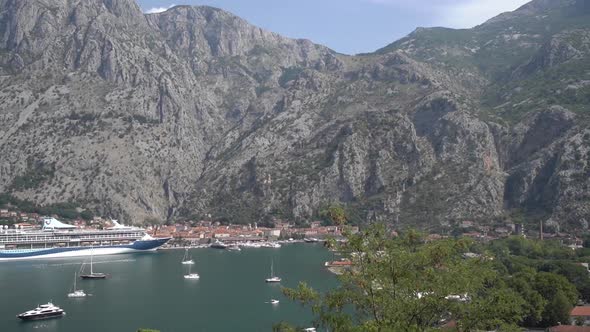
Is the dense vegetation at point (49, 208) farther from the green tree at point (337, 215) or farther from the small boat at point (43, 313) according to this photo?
the green tree at point (337, 215)

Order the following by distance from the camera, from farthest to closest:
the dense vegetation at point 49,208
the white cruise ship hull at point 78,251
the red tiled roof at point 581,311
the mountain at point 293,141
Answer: the dense vegetation at point 49,208 → the mountain at point 293,141 → the white cruise ship hull at point 78,251 → the red tiled roof at point 581,311

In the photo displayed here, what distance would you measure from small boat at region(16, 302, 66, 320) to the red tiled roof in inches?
1698

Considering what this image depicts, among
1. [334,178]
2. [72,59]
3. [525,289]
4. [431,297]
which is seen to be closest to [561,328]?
[525,289]

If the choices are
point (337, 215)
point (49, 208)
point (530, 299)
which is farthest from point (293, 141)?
point (337, 215)

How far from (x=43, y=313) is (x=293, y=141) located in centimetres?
12829

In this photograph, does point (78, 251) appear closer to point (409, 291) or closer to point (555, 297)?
point (555, 297)

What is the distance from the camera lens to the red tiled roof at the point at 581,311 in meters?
46.8

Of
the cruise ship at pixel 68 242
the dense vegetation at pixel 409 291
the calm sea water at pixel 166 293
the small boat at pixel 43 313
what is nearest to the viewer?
the dense vegetation at pixel 409 291

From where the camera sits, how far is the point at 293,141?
595 ft

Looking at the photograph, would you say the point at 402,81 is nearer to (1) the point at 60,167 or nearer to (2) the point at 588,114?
(2) the point at 588,114

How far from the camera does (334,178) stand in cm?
16400

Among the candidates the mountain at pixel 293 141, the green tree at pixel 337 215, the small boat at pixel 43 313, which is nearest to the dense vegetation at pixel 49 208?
the mountain at pixel 293 141

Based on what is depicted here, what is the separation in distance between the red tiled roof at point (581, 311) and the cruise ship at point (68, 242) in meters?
99.0

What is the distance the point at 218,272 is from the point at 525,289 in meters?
51.3
